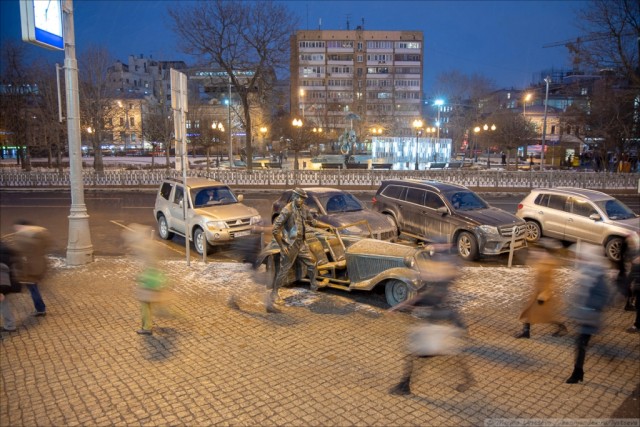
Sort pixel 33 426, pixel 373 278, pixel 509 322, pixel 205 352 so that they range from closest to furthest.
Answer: pixel 33 426 < pixel 205 352 < pixel 509 322 < pixel 373 278

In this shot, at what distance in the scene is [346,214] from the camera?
1129cm

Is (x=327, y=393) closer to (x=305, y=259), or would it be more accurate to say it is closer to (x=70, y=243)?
(x=305, y=259)

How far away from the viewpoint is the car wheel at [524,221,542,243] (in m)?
13.0

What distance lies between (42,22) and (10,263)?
4495 mm

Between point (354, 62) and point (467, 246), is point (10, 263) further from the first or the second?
point (354, 62)

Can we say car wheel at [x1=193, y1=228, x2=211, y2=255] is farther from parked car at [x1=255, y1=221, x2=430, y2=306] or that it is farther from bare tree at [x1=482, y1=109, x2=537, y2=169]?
bare tree at [x1=482, y1=109, x2=537, y2=169]

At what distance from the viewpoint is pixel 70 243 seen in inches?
409

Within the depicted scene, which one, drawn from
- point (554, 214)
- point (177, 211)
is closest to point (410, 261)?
point (554, 214)

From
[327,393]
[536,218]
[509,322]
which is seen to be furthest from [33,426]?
[536,218]

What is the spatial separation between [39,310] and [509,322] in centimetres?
726

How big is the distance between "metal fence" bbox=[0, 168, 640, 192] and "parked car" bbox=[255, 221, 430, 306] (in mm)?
20207

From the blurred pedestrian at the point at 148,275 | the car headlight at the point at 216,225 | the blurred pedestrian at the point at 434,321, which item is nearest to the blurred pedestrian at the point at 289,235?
the blurred pedestrian at the point at 148,275

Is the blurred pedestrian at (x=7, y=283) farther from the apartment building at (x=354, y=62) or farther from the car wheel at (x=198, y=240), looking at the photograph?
the apartment building at (x=354, y=62)

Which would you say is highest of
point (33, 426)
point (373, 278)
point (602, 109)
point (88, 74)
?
point (88, 74)
